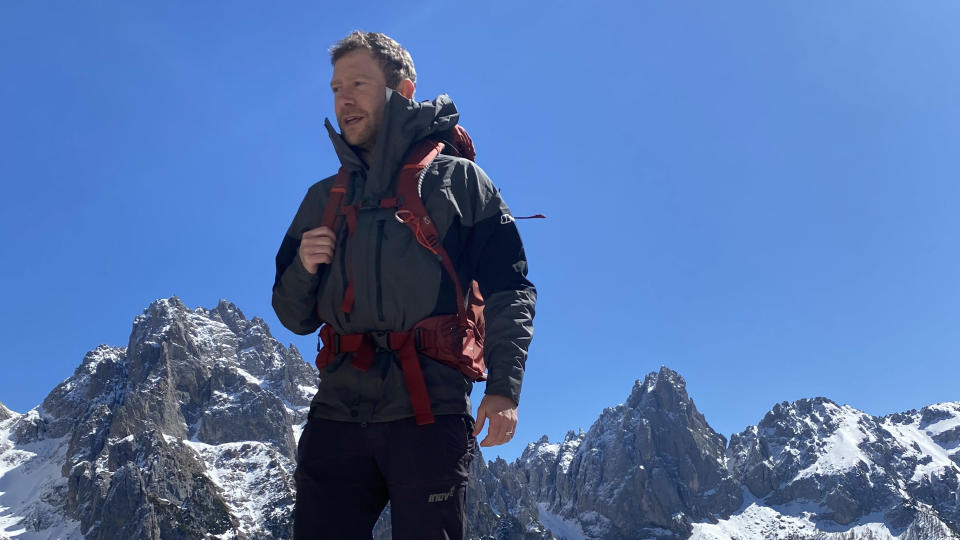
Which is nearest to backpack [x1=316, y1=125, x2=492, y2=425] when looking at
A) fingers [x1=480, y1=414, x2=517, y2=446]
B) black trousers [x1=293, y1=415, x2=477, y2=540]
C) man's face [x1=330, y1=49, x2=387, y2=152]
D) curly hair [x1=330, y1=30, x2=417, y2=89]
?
black trousers [x1=293, y1=415, x2=477, y2=540]

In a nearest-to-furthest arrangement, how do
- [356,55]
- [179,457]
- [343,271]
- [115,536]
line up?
1. [343,271]
2. [356,55]
3. [115,536]
4. [179,457]

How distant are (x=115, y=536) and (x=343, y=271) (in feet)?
686

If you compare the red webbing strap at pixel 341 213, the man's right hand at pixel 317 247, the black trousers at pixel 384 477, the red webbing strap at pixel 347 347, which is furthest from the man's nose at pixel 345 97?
the black trousers at pixel 384 477

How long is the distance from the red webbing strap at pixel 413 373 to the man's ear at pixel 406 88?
83.9 inches

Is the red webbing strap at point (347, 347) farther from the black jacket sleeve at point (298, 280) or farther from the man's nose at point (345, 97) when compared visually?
the man's nose at point (345, 97)

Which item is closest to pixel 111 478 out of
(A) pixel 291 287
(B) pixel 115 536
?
(B) pixel 115 536

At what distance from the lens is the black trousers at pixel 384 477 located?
185 inches

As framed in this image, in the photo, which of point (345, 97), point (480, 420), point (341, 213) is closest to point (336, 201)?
point (341, 213)

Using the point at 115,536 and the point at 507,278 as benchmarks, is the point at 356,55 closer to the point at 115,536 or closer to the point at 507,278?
the point at 507,278

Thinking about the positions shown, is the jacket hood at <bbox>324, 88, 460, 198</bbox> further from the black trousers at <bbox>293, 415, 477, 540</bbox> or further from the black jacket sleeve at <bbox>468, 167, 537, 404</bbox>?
the black trousers at <bbox>293, 415, 477, 540</bbox>

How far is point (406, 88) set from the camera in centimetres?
604

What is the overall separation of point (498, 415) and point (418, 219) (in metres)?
1.45

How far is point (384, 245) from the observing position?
5.16 metres

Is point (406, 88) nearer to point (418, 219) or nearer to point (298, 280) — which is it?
point (418, 219)
